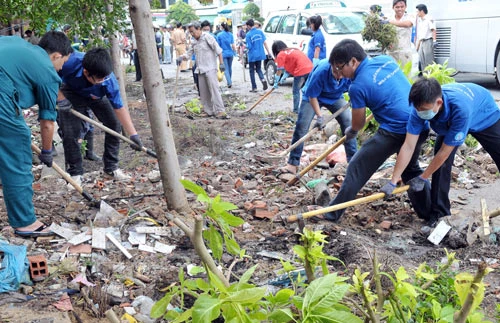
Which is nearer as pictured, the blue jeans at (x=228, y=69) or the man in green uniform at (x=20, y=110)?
the man in green uniform at (x=20, y=110)

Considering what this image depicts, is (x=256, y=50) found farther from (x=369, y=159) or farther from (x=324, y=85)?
(x=369, y=159)

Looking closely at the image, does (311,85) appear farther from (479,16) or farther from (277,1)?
(277,1)

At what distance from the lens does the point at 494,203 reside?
18.3ft

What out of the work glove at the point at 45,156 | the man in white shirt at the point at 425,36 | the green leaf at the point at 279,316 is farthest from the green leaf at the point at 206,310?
the man in white shirt at the point at 425,36

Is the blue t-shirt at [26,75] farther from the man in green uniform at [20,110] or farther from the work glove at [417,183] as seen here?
the work glove at [417,183]

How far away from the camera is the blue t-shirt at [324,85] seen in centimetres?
601

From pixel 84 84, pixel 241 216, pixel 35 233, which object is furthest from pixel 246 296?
pixel 84 84

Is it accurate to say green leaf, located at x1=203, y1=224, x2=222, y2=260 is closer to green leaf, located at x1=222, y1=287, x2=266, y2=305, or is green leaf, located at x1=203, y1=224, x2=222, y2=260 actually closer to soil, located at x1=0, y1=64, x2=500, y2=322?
green leaf, located at x1=222, y1=287, x2=266, y2=305

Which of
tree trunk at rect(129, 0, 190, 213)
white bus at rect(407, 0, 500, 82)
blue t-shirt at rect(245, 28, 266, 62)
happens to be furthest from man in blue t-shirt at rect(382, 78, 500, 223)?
blue t-shirt at rect(245, 28, 266, 62)

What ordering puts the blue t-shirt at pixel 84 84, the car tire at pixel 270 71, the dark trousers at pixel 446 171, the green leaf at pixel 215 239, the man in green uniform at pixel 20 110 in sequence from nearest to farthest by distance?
the green leaf at pixel 215 239 < the man in green uniform at pixel 20 110 < the dark trousers at pixel 446 171 < the blue t-shirt at pixel 84 84 < the car tire at pixel 270 71

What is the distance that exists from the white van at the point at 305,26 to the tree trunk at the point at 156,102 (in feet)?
28.0

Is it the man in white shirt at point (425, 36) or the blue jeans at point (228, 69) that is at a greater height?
the man in white shirt at point (425, 36)

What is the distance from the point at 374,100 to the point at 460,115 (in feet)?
2.59

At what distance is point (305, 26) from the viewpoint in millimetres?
13930
